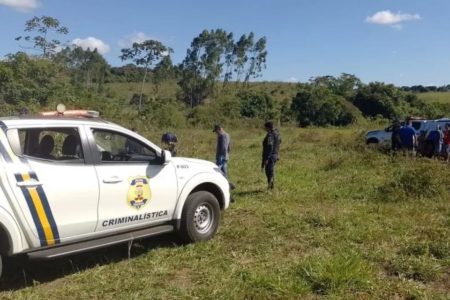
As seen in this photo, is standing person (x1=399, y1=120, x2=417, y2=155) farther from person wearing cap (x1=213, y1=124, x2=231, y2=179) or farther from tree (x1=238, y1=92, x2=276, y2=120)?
tree (x1=238, y1=92, x2=276, y2=120)

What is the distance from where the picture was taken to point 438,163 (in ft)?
38.7

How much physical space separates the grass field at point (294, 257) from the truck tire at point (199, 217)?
6.5 inches

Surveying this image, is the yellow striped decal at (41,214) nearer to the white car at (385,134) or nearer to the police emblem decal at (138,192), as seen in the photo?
the police emblem decal at (138,192)

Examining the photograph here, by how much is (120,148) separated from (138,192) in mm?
589

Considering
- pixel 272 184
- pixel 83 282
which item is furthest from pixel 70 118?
pixel 272 184

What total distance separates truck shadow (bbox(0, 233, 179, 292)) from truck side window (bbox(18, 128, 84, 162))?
1.09m

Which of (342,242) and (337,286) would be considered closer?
(337,286)

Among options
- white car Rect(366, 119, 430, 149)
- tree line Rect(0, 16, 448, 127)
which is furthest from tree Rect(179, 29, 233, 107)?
white car Rect(366, 119, 430, 149)

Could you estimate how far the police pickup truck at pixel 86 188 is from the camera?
502 cm

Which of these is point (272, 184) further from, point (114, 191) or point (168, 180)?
point (114, 191)

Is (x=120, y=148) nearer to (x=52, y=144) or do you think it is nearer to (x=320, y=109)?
(x=52, y=144)

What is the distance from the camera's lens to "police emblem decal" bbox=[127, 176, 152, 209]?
19.7 ft

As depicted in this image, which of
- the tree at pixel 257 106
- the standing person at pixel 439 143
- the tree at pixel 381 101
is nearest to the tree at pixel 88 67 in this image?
the tree at pixel 257 106

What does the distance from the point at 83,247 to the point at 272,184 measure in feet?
22.0
